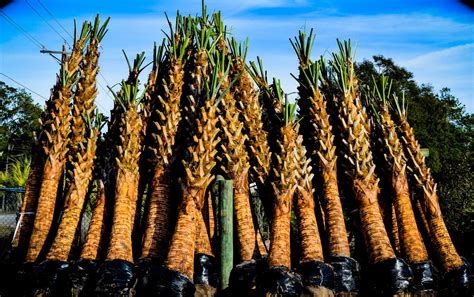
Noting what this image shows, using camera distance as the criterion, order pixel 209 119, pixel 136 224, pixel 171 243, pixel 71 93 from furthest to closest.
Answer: pixel 71 93
pixel 136 224
pixel 209 119
pixel 171 243

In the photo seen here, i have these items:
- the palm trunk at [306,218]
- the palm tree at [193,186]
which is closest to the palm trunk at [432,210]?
the palm trunk at [306,218]

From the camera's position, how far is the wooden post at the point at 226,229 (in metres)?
4.50

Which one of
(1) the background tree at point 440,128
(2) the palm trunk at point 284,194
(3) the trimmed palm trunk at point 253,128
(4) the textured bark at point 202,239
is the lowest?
(4) the textured bark at point 202,239

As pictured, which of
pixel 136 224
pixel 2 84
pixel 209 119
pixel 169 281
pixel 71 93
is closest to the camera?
pixel 169 281

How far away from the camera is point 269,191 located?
488cm

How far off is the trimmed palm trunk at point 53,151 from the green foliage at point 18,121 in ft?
157

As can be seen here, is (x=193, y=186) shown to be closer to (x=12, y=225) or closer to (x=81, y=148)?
(x=81, y=148)

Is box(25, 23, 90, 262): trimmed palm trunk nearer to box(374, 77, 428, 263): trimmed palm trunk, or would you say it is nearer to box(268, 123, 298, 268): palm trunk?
box(268, 123, 298, 268): palm trunk

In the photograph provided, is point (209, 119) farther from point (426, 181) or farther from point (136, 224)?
point (426, 181)

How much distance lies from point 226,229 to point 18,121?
5499cm

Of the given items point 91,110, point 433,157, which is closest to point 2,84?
point 433,157

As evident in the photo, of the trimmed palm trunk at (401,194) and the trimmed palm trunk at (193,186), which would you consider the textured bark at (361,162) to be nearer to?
the trimmed palm trunk at (401,194)

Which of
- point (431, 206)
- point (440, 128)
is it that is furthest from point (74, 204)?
point (440, 128)

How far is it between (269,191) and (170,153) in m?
1.30
